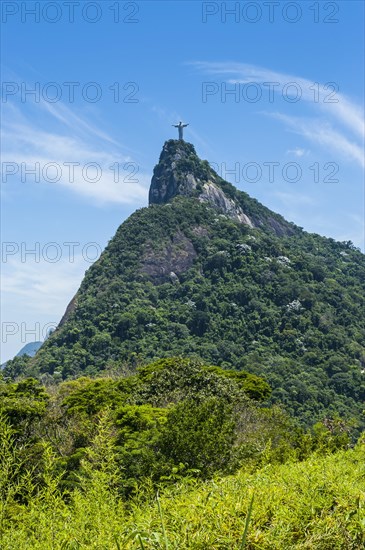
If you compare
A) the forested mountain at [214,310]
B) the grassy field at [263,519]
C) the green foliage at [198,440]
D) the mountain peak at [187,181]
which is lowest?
the green foliage at [198,440]

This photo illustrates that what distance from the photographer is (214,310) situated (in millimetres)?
100188

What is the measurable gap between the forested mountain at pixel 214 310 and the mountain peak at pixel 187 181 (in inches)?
22.0

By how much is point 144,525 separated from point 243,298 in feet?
329

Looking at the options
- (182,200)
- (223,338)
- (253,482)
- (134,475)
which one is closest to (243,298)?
(223,338)

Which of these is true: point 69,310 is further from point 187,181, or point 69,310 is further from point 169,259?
point 187,181

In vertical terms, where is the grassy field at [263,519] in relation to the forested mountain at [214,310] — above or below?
below

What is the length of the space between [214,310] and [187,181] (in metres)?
46.9

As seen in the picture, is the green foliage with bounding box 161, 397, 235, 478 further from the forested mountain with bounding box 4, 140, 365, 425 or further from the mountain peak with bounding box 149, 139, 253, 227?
the mountain peak with bounding box 149, 139, 253, 227

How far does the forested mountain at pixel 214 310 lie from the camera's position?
3174 inches

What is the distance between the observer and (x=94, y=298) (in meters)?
103

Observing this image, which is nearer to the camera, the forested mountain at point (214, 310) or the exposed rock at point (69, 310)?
the forested mountain at point (214, 310)

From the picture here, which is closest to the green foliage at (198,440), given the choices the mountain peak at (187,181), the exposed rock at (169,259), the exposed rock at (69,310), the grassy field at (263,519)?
the grassy field at (263,519)

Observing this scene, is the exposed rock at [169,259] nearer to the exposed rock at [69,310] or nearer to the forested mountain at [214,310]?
the forested mountain at [214,310]

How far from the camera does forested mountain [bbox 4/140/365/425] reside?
265 ft
